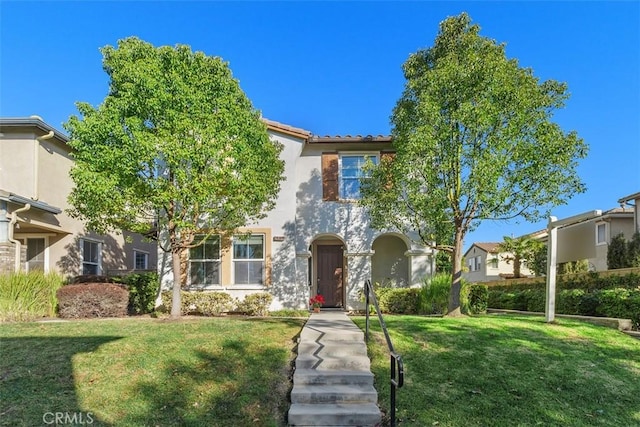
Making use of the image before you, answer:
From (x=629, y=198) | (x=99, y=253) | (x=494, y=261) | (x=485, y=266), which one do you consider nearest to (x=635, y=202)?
(x=629, y=198)

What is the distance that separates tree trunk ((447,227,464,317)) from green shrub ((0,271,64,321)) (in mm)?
10431

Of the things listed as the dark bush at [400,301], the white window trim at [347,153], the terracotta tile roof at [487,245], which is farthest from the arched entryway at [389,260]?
the terracotta tile roof at [487,245]

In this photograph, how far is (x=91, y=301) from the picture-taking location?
12.5 m

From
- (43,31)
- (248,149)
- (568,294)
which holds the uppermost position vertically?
(43,31)

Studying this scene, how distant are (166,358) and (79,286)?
20.9ft

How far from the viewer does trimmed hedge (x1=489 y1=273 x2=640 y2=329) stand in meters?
11.3

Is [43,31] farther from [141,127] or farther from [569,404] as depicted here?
[569,404]

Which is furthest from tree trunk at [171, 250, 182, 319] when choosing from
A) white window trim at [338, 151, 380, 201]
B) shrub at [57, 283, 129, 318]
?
white window trim at [338, 151, 380, 201]

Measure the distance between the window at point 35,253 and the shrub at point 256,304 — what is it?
7.37 m

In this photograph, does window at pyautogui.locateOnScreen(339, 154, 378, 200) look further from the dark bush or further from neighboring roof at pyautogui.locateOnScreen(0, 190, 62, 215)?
neighboring roof at pyautogui.locateOnScreen(0, 190, 62, 215)

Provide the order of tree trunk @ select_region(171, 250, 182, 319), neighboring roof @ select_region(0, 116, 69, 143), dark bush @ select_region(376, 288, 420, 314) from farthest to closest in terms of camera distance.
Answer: dark bush @ select_region(376, 288, 420, 314) < neighboring roof @ select_region(0, 116, 69, 143) < tree trunk @ select_region(171, 250, 182, 319)

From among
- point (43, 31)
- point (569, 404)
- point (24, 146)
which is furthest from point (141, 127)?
point (569, 404)

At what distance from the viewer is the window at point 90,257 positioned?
668 inches

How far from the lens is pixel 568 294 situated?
1343 cm
